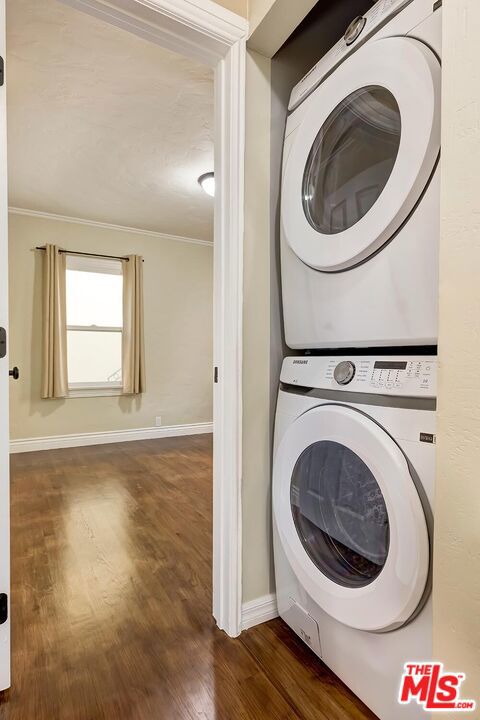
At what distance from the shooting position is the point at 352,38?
106cm

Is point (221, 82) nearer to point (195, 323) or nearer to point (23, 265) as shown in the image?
point (23, 265)

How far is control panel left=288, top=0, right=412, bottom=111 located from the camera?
3.17 feet

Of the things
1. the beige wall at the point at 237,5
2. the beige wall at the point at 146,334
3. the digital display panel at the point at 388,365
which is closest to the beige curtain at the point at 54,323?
the beige wall at the point at 146,334

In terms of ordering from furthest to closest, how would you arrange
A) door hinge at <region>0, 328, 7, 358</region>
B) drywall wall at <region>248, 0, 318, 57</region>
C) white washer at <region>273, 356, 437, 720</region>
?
drywall wall at <region>248, 0, 318, 57</region> < door hinge at <region>0, 328, 7, 358</region> < white washer at <region>273, 356, 437, 720</region>

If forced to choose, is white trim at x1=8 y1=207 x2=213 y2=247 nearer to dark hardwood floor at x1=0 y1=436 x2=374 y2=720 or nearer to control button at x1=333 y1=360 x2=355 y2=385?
dark hardwood floor at x1=0 y1=436 x2=374 y2=720

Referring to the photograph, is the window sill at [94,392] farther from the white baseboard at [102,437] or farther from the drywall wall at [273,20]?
the drywall wall at [273,20]

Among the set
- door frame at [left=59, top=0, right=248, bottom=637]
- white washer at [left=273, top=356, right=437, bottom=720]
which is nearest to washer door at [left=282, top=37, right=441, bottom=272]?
door frame at [left=59, top=0, right=248, bottom=637]

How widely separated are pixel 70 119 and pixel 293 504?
8.46 ft

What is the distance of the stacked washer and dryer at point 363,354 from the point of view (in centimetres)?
82

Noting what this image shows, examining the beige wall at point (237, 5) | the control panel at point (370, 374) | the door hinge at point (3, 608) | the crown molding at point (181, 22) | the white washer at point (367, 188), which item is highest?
the beige wall at point (237, 5)

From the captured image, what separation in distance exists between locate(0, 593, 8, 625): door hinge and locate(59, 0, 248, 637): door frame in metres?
0.64

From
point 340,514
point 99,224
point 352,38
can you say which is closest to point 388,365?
point 340,514

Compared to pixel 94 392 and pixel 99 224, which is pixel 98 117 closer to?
pixel 99 224

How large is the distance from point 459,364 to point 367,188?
2.03 ft
